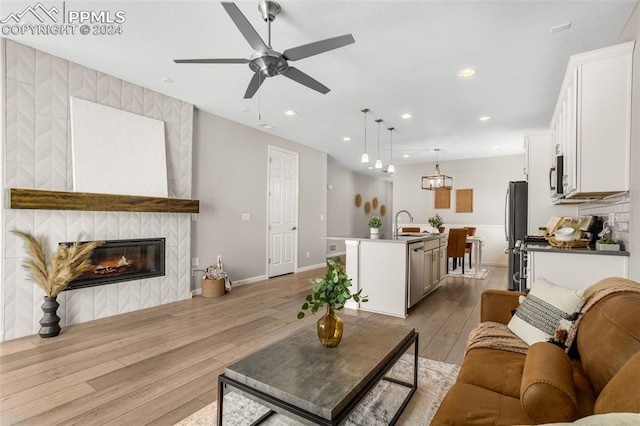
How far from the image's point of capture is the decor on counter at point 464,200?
8227 millimetres

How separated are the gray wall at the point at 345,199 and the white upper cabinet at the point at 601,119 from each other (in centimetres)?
554

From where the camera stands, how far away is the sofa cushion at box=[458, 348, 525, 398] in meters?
1.36

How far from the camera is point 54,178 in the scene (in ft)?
10.7

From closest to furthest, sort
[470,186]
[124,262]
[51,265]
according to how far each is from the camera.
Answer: [51,265]
[124,262]
[470,186]

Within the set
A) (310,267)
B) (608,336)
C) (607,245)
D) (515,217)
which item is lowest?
(310,267)

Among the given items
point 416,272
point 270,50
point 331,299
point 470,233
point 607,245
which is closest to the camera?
point 331,299

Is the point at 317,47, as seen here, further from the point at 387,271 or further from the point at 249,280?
the point at 249,280

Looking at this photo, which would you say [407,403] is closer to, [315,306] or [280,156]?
[315,306]

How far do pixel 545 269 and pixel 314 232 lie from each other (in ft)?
16.4

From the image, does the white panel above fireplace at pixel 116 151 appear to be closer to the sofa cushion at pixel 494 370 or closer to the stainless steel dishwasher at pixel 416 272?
the stainless steel dishwasher at pixel 416 272

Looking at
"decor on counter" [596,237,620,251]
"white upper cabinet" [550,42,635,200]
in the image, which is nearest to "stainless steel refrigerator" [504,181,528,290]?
"decor on counter" [596,237,620,251]

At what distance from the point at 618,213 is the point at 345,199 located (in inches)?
286

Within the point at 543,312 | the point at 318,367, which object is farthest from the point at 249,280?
the point at 543,312

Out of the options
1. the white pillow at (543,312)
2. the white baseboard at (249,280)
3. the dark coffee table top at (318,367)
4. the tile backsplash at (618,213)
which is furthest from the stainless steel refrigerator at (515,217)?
the white baseboard at (249,280)
